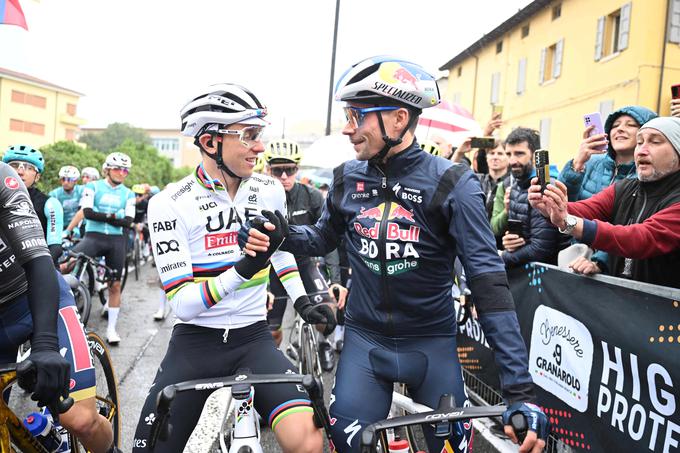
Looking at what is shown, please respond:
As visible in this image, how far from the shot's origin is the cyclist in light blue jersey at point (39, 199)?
6.07 m

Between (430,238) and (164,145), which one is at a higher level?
(164,145)

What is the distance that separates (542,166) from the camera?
2.68 metres

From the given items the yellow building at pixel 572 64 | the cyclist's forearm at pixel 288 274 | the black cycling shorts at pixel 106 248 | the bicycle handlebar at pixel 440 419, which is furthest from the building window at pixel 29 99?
the bicycle handlebar at pixel 440 419

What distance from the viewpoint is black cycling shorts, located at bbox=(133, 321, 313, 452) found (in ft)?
9.02

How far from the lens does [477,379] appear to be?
212 inches

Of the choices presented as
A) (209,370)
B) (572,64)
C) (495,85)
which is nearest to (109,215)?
(209,370)

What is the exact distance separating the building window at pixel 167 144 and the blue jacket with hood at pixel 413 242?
5168 inches

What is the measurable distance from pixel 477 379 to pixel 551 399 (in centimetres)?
136

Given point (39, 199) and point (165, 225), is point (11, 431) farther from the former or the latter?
point (39, 199)

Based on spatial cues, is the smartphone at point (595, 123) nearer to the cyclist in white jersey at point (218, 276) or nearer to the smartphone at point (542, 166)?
the smartphone at point (542, 166)

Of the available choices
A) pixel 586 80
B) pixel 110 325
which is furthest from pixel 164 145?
pixel 110 325

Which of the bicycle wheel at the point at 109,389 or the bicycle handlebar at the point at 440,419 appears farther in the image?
the bicycle wheel at the point at 109,389

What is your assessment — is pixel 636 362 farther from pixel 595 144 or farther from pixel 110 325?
pixel 110 325

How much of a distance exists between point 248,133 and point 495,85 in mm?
33240
